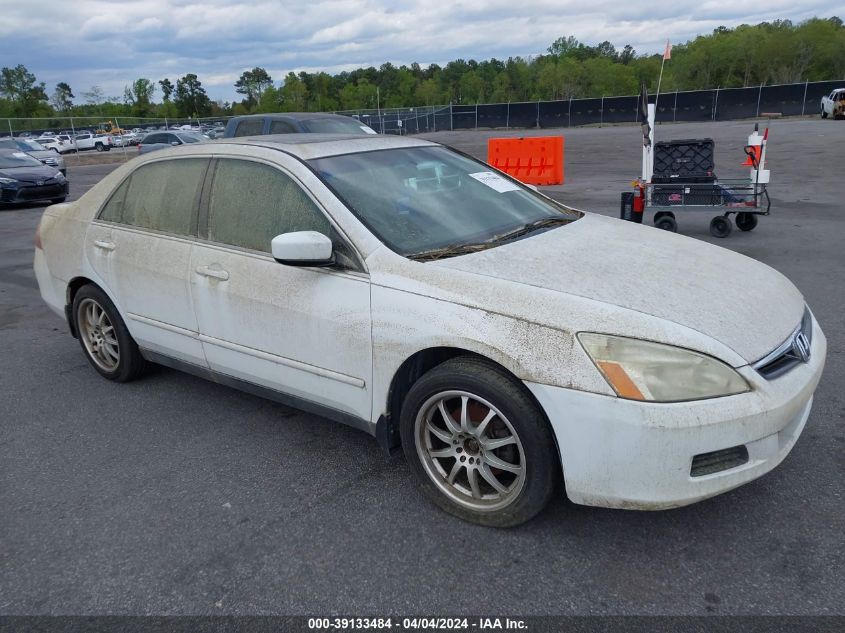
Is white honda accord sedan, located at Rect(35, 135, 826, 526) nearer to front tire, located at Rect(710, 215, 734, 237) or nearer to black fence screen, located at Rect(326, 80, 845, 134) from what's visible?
front tire, located at Rect(710, 215, 734, 237)

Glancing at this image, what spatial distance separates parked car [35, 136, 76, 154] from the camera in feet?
137

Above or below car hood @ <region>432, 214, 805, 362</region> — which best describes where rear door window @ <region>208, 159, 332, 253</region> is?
above

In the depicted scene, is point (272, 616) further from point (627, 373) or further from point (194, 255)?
point (194, 255)

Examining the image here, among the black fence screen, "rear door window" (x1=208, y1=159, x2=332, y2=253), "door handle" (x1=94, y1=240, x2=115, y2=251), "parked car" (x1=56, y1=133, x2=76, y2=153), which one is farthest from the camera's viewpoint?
"parked car" (x1=56, y1=133, x2=76, y2=153)

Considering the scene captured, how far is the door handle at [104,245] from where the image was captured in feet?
14.0

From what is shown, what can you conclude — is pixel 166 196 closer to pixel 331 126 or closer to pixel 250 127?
pixel 331 126

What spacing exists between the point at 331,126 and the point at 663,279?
10.2 m

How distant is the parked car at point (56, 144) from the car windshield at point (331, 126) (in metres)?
35.8

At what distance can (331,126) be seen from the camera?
1213cm

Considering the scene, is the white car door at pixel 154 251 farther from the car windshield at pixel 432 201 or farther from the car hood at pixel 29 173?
the car hood at pixel 29 173

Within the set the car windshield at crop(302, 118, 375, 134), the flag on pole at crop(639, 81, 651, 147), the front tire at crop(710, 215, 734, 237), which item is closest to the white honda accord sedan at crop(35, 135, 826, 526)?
the flag on pole at crop(639, 81, 651, 147)

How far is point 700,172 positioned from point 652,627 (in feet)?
26.3

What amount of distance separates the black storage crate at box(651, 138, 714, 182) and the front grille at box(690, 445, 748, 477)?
737 cm

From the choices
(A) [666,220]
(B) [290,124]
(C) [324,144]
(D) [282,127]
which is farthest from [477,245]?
(D) [282,127]
